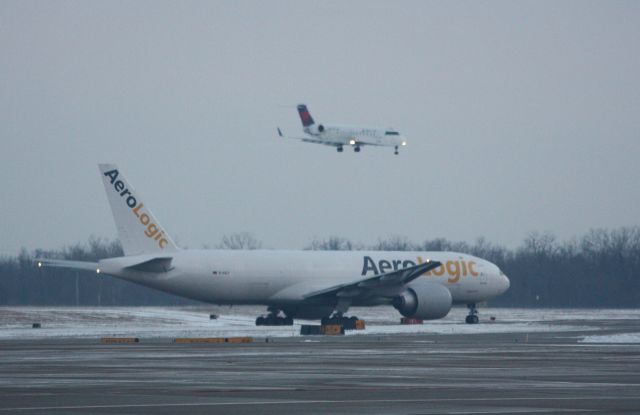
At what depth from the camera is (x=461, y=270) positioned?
62156 mm

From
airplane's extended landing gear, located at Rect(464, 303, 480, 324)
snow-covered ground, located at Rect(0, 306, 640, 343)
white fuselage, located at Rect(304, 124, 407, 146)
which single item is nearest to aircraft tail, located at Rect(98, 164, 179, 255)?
snow-covered ground, located at Rect(0, 306, 640, 343)

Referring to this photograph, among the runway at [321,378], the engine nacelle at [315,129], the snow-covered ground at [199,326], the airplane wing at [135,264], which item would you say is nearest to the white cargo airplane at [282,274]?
the airplane wing at [135,264]

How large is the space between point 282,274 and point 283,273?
9 cm

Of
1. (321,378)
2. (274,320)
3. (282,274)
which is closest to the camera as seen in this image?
(321,378)

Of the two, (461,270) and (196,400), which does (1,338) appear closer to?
(461,270)

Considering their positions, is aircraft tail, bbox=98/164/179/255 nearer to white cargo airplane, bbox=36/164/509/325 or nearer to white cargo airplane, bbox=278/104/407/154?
white cargo airplane, bbox=36/164/509/325

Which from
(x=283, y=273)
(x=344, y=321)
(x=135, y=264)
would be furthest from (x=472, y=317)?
(x=135, y=264)

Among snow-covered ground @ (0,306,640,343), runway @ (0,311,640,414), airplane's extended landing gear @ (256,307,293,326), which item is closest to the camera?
runway @ (0,311,640,414)

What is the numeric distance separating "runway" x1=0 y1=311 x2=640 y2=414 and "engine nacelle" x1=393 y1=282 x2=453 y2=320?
55.9 feet

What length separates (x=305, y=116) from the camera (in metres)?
81.9

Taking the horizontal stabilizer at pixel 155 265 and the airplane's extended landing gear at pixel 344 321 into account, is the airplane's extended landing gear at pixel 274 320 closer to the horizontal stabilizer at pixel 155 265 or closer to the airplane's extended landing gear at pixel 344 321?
the airplane's extended landing gear at pixel 344 321

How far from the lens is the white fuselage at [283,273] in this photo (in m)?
54.8

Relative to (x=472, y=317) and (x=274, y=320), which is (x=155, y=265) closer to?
(x=274, y=320)

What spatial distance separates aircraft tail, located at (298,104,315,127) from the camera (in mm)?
81750
